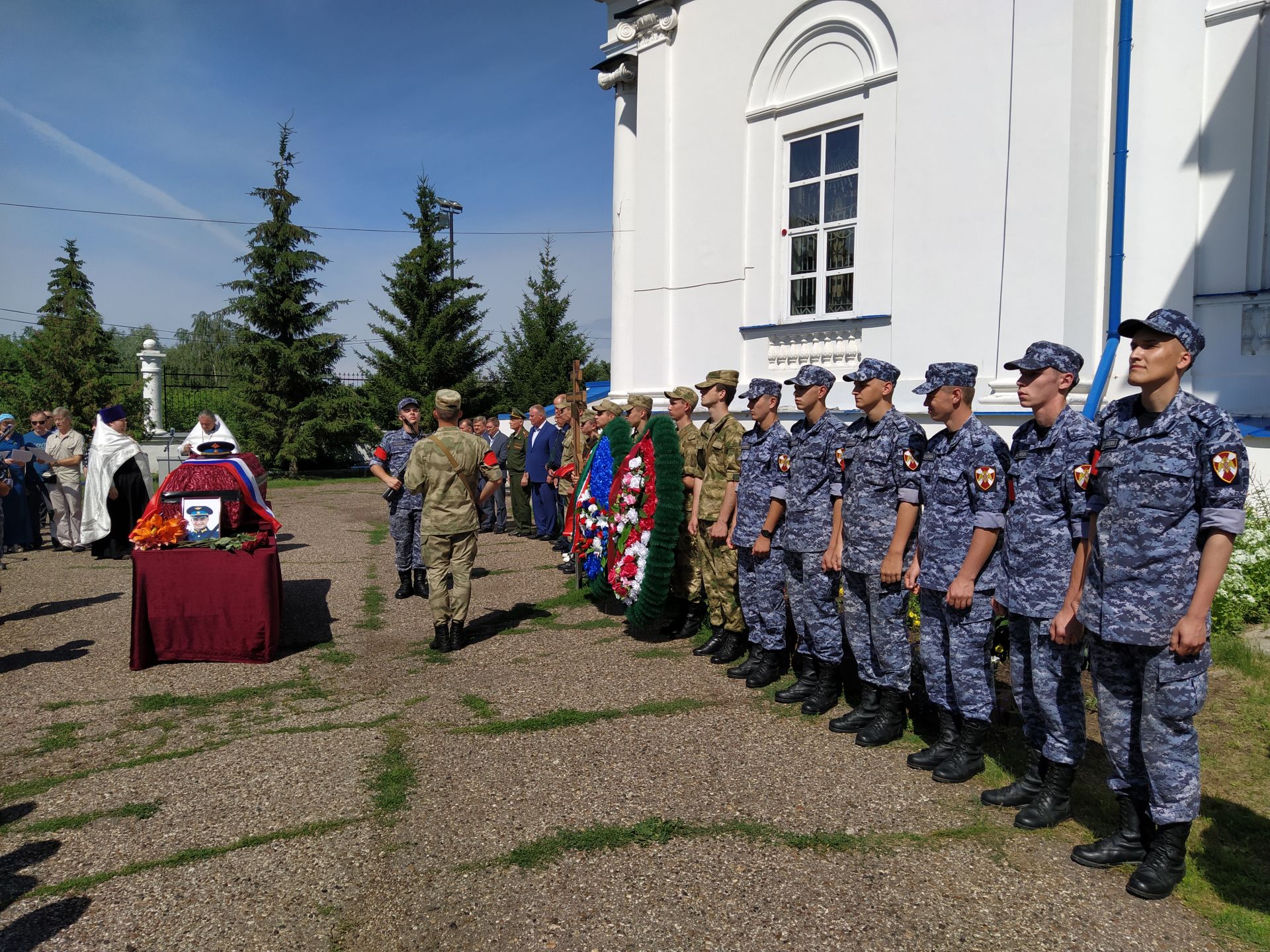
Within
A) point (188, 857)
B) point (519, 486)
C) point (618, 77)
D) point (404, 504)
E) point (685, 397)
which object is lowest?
point (188, 857)

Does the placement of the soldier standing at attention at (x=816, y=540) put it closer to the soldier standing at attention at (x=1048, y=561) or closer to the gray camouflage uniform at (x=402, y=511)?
the soldier standing at attention at (x=1048, y=561)

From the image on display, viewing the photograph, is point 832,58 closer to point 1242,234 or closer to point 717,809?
point 1242,234

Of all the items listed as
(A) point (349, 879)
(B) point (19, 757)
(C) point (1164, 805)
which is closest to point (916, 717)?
(C) point (1164, 805)

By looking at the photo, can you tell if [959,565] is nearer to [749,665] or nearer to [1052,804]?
[1052,804]

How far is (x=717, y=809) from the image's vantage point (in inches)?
149

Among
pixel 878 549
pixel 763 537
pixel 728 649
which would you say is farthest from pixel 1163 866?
pixel 728 649

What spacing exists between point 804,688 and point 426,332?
24286 mm

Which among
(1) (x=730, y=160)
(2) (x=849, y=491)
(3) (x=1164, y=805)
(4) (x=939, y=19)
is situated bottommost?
(3) (x=1164, y=805)

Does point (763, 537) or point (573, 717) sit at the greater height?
point (763, 537)

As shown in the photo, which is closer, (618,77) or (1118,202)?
(1118,202)

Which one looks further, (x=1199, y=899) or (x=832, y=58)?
(x=832, y=58)

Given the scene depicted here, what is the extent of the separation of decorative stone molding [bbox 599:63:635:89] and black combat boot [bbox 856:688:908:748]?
951 cm

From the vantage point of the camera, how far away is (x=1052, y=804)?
3639 millimetres

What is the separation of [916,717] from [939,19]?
6715mm
